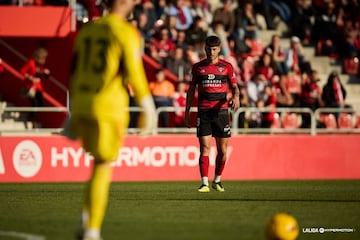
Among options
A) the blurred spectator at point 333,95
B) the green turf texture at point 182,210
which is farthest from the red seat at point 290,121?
the green turf texture at point 182,210

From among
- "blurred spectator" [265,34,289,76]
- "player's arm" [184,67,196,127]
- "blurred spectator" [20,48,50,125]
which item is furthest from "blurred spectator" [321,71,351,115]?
"player's arm" [184,67,196,127]

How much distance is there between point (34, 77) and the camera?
23578 mm

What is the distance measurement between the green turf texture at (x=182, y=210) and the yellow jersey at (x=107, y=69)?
5.69 feet

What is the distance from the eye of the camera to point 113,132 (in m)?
10.1

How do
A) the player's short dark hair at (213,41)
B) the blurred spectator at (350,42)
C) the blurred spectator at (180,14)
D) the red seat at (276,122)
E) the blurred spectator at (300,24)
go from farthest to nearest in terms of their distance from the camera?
1. the blurred spectator at (300,24)
2. the blurred spectator at (350,42)
3. the blurred spectator at (180,14)
4. the red seat at (276,122)
5. the player's short dark hair at (213,41)

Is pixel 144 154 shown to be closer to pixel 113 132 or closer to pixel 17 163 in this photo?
pixel 17 163

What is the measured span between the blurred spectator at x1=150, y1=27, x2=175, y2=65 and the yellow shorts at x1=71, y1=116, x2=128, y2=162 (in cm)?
1573

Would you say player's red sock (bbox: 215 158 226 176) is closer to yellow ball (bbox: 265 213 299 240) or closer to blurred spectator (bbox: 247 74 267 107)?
yellow ball (bbox: 265 213 299 240)

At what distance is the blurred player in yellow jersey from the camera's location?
9.95m

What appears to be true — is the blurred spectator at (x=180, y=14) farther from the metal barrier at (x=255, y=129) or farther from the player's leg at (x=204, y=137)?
the player's leg at (x=204, y=137)

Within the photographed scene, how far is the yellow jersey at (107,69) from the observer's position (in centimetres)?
997

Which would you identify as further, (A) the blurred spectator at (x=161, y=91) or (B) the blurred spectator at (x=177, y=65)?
(B) the blurred spectator at (x=177, y=65)

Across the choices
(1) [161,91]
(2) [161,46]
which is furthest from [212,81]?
(2) [161,46]

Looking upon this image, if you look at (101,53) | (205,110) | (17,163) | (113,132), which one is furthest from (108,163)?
(17,163)
